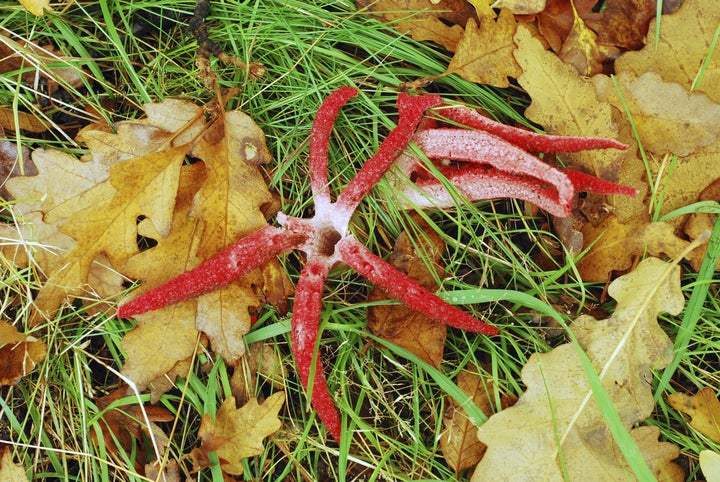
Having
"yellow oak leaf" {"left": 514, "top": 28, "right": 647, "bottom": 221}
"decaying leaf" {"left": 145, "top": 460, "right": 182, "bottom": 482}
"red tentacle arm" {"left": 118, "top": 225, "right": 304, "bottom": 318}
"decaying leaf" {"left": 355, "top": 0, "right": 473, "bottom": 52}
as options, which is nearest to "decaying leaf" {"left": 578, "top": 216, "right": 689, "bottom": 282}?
"yellow oak leaf" {"left": 514, "top": 28, "right": 647, "bottom": 221}

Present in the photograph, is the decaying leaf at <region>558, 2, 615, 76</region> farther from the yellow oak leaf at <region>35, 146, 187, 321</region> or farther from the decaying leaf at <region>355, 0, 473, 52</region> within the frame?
the yellow oak leaf at <region>35, 146, 187, 321</region>

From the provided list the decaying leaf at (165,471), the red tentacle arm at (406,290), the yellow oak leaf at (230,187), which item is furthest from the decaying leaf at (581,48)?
the decaying leaf at (165,471)

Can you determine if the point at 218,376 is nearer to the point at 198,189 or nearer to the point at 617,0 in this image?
the point at 198,189

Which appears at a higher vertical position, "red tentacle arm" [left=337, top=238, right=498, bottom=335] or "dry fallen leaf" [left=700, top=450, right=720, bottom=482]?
"red tentacle arm" [left=337, top=238, right=498, bottom=335]

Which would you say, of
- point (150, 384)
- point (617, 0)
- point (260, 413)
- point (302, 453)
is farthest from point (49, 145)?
point (617, 0)

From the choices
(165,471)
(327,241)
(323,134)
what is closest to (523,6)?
(323,134)

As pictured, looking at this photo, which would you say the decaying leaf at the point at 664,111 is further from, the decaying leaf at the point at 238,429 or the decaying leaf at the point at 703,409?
the decaying leaf at the point at 238,429
